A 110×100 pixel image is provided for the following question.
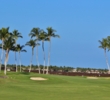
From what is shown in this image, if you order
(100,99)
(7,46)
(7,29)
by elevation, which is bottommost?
(100,99)

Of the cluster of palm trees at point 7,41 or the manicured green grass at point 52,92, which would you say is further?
the cluster of palm trees at point 7,41

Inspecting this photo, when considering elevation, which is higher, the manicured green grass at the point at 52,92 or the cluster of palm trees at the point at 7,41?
the cluster of palm trees at the point at 7,41

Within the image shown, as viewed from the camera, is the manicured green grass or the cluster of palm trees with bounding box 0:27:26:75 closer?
the manicured green grass

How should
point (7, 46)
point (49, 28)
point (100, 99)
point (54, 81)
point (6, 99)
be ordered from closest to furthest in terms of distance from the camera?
point (6, 99)
point (100, 99)
point (54, 81)
point (7, 46)
point (49, 28)

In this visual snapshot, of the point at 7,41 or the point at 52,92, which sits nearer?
the point at 52,92

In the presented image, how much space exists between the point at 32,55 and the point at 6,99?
102272mm

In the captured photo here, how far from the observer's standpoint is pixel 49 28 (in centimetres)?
10869

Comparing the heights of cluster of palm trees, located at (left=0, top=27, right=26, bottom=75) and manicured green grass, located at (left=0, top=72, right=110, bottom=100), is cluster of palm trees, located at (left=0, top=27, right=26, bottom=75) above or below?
above

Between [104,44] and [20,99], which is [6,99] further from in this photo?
[104,44]

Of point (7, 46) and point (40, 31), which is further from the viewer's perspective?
point (40, 31)

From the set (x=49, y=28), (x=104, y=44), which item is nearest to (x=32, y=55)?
(x=49, y=28)

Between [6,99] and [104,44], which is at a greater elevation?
[104,44]

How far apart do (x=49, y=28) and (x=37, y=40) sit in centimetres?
940

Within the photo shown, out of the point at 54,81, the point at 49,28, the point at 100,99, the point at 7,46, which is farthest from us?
the point at 49,28
